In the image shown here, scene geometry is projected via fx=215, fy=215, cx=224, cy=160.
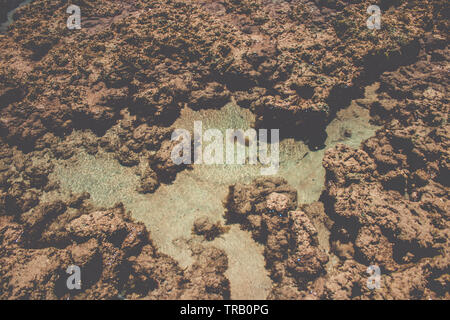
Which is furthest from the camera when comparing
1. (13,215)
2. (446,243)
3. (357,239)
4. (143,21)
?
(143,21)

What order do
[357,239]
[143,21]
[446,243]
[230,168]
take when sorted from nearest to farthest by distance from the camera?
[446,243]
[357,239]
[230,168]
[143,21]

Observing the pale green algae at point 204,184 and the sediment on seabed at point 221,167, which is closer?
the sediment on seabed at point 221,167

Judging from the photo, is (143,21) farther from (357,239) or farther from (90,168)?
(357,239)

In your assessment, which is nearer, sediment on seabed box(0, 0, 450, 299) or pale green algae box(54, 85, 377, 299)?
sediment on seabed box(0, 0, 450, 299)

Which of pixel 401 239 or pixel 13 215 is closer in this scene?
pixel 401 239

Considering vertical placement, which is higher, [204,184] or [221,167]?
[221,167]

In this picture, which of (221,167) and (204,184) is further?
(221,167)

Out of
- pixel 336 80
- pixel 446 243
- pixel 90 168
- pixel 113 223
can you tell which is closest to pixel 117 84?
pixel 90 168

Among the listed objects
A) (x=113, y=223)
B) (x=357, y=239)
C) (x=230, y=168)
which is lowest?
(x=357, y=239)
